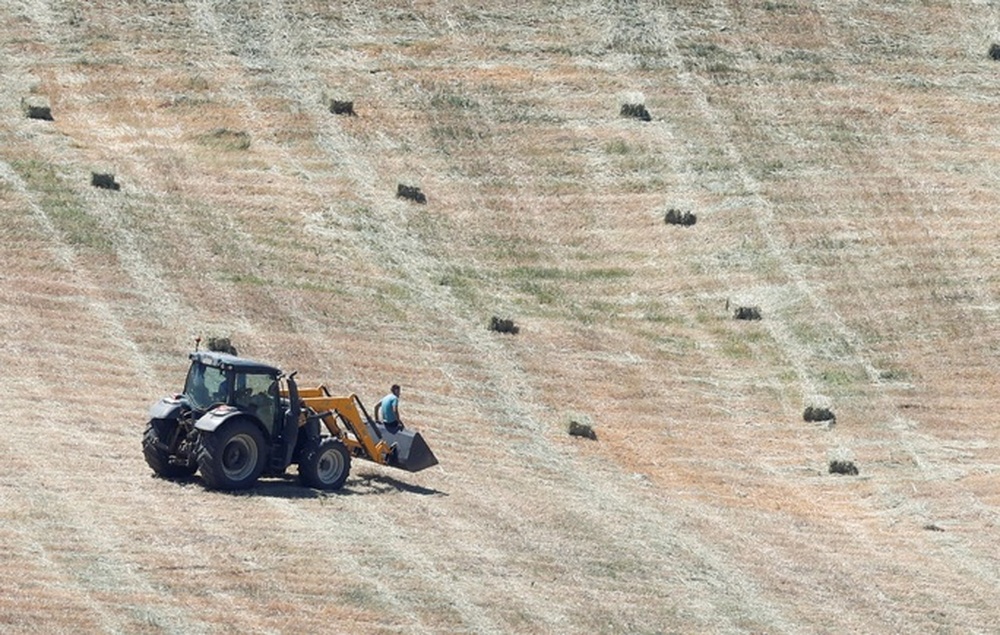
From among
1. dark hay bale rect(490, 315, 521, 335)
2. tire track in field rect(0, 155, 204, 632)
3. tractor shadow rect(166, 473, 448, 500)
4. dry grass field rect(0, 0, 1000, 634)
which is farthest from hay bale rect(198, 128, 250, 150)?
tractor shadow rect(166, 473, 448, 500)

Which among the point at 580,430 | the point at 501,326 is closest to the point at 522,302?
the point at 501,326

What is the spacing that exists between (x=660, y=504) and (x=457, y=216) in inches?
630

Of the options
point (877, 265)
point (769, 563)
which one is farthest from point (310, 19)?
point (769, 563)

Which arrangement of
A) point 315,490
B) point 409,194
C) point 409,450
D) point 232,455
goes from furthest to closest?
1. point 409,194
2. point 409,450
3. point 315,490
4. point 232,455

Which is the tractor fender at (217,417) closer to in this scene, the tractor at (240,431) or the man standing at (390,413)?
the tractor at (240,431)

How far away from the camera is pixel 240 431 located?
83.6 feet

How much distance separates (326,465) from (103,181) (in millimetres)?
18036

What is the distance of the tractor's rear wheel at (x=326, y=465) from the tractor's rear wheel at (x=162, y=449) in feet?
5.62

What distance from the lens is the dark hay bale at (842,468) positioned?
34.4m

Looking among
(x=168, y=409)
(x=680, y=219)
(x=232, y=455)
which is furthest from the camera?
(x=680, y=219)

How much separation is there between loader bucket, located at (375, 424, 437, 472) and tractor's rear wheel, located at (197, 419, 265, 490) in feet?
8.37

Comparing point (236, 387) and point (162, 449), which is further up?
point (236, 387)

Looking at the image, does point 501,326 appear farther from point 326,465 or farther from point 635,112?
point 635,112

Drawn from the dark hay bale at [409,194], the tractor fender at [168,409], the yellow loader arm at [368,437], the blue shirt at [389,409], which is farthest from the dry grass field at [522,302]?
the blue shirt at [389,409]
